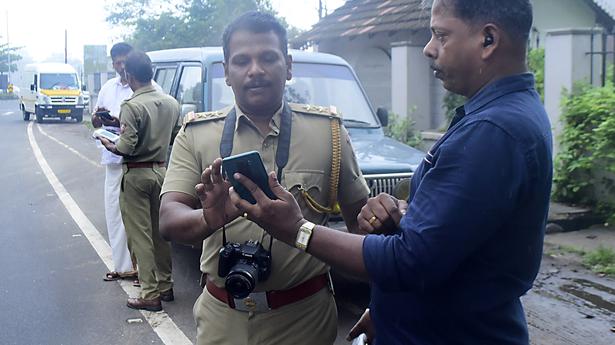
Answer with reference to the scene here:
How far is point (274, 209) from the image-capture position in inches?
73.3

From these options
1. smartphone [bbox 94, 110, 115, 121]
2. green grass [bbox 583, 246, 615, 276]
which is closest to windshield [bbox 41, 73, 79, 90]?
smartphone [bbox 94, 110, 115, 121]

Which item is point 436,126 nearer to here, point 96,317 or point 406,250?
point 96,317

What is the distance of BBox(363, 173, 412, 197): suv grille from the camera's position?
5.74m

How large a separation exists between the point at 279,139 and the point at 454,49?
971 millimetres

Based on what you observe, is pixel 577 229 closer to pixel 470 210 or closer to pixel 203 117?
pixel 203 117

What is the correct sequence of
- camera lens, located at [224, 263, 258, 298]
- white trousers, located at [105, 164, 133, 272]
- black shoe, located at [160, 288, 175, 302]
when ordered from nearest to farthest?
camera lens, located at [224, 263, 258, 298], black shoe, located at [160, 288, 175, 302], white trousers, located at [105, 164, 133, 272]

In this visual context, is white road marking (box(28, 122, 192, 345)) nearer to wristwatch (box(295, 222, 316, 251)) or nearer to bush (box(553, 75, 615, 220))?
wristwatch (box(295, 222, 316, 251))

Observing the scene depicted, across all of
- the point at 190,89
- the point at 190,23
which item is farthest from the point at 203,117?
the point at 190,23

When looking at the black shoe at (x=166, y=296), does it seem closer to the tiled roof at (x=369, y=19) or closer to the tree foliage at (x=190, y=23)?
the tiled roof at (x=369, y=19)

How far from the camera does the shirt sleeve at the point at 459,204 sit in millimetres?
1632

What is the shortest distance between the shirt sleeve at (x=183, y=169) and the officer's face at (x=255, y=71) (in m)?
0.25

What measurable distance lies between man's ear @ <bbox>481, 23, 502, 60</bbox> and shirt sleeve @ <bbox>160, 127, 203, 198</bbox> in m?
1.20

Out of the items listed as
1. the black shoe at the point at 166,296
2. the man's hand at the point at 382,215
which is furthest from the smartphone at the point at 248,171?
the black shoe at the point at 166,296

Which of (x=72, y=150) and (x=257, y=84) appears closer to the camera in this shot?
(x=257, y=84)
